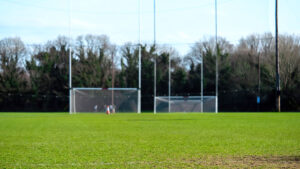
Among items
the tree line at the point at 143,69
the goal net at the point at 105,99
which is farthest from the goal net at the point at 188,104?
the tree line at the point at 143,69

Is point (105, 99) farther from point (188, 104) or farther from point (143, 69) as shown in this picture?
point (143, 69)

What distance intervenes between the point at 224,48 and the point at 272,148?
148ft

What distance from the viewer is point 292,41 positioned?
1815 inches

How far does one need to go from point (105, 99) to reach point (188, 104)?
9.44 m

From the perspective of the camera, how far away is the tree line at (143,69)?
46.2 metres

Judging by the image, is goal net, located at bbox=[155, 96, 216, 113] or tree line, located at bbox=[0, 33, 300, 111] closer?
goal net, located at bbox=[155, 96, 216, 113]

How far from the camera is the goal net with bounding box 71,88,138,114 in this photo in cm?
3922

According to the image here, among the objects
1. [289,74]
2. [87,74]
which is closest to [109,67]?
[87,74]

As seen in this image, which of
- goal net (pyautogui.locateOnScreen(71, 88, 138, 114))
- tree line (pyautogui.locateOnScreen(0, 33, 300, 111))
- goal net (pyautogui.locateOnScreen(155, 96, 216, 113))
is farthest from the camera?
tree line (pyautogui.locateOnScreen(0, 33, 300, 111))

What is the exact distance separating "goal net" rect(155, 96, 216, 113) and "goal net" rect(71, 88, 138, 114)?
3763 millimetres

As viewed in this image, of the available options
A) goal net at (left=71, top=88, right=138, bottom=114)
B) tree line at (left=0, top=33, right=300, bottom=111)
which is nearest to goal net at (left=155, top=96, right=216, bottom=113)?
goal net at (left=71, top=88, right=138, bottom=114)

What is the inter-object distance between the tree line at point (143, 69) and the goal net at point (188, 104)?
759 centimetres

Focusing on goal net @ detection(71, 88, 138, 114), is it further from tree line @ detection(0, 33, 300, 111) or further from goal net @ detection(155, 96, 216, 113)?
tree line @ detection(0, 33, 300, 111)

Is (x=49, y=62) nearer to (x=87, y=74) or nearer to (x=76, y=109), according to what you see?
(x=87, y=74)
